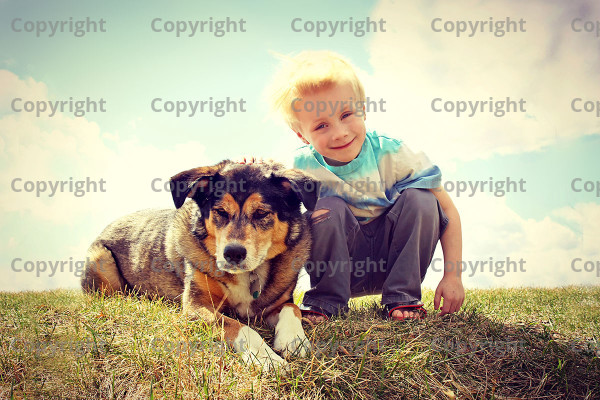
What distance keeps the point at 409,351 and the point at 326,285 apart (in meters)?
1.36

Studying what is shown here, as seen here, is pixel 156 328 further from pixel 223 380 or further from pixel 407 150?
pixel 407 150

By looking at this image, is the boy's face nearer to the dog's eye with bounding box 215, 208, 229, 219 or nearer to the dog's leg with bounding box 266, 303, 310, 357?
the dog's eye with bounding box 215, 208, 229, 219

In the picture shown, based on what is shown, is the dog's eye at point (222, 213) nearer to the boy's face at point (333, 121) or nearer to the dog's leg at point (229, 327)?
the dog's leg at point (229, 327)

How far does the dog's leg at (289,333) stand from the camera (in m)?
3.08

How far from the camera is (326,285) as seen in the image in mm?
4324

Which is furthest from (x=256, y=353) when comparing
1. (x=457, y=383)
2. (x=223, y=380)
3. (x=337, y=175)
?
(x=337, y=175)

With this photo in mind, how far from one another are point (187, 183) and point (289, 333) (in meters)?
1.63

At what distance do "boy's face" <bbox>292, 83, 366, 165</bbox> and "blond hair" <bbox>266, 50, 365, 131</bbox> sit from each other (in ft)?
0.27

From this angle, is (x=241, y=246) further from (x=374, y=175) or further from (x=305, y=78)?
(x=305, y=78)

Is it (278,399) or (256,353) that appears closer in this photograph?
(278,399)

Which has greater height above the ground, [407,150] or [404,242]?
[407,150]

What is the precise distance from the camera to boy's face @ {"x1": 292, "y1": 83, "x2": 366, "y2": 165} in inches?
172

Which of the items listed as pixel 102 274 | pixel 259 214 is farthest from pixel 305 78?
pixel 102 274

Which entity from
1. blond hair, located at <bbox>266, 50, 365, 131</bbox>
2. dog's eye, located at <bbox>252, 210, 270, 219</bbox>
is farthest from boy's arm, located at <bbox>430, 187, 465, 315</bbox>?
dog's eye, located at <bbox>252, 210, 270, 219</bbox>
